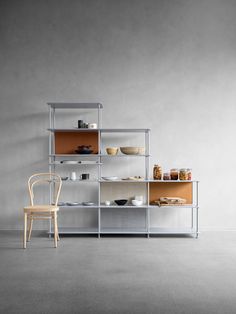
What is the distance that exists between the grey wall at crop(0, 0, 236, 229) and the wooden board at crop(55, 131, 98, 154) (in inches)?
10.7

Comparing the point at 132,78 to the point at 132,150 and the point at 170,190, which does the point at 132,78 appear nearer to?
the point at 132,150

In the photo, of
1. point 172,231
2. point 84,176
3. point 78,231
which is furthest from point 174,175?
point 78,231

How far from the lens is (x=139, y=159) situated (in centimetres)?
603

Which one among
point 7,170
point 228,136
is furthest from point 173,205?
point 7,170

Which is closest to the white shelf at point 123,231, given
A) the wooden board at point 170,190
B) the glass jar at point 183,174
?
the wooden board at point 170,190

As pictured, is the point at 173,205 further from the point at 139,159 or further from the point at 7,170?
the point at 7,170

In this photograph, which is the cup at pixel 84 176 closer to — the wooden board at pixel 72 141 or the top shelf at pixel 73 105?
the wooden board at pixel 72 141

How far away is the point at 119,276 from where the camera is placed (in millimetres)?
3494

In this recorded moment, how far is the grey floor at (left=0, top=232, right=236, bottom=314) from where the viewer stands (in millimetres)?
2771

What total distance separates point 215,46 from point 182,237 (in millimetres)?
2885

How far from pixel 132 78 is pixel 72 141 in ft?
4.29

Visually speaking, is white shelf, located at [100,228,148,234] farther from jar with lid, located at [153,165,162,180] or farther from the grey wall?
the grey wall

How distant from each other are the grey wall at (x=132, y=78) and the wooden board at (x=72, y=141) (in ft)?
0.90

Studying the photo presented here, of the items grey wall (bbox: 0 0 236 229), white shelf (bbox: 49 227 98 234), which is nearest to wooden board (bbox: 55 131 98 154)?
grey wall (bbox: 0 0 236 229)
